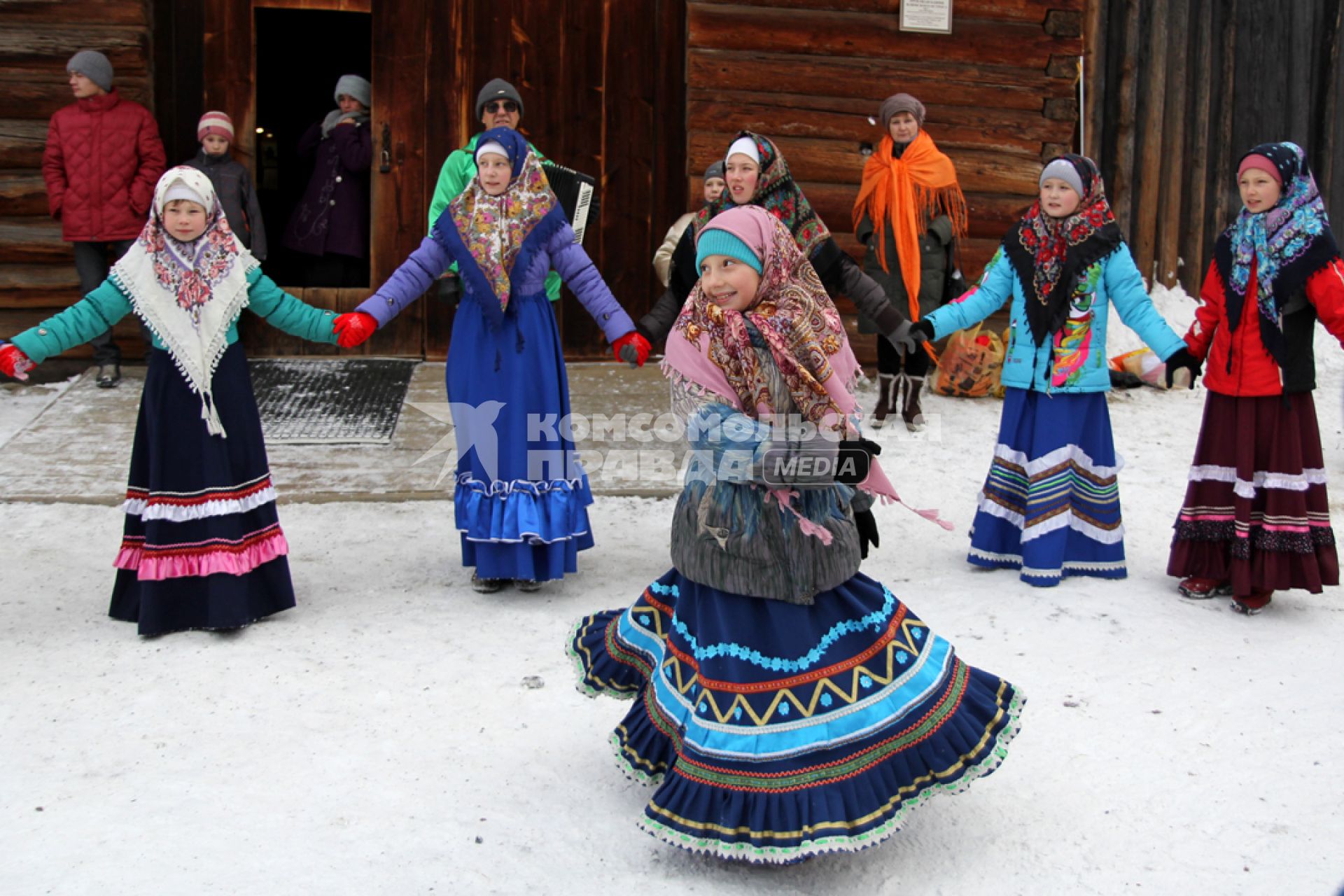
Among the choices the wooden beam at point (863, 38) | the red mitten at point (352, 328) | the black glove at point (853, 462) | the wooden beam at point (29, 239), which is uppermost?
the wooden beam at point (863, 38)

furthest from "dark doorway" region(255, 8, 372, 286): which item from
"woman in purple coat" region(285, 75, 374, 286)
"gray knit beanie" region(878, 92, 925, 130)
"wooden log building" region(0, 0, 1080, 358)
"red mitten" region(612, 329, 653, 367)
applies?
"red mitten" region(612, 329, 653, 367)

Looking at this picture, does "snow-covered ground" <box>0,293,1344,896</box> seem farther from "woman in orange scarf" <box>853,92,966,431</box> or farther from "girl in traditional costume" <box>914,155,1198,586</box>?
"woman in orange scarf" <box>853,92,966,431</box>

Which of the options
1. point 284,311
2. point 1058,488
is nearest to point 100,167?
point 284,311

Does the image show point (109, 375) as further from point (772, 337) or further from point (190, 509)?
point (772, 337)

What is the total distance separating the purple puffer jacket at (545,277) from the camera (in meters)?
5.14

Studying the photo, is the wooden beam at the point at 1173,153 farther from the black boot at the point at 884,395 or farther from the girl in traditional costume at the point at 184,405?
the girl in traditional costume at the point at 184,405

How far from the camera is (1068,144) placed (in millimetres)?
9320

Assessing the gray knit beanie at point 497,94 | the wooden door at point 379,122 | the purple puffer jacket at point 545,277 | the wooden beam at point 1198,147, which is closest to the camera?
the purple puffer jacket at point 545,277

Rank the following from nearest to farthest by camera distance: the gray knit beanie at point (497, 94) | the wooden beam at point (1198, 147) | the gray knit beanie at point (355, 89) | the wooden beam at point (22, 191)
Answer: the gray knit beanie at point (497, 94) < the wooden beam at point (22, 191) < the gray knit beanie at point (355, 89) < the wooden beam at point (1198, 147)

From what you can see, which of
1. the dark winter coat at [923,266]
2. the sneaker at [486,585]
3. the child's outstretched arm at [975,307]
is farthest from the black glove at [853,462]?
the dark winter coat at [923,266]

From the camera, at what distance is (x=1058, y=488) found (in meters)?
5.49

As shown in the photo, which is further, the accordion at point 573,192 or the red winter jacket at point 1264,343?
the accordion at point 573,192

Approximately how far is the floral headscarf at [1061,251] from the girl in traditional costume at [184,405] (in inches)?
126

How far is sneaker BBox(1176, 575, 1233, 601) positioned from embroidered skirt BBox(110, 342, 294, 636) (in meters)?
3.69
